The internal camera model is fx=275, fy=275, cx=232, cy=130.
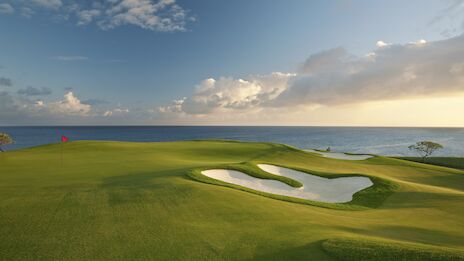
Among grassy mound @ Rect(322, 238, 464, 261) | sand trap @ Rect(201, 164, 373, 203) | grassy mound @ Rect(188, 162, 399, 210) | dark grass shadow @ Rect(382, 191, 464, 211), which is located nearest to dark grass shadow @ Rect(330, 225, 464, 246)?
grassy mound @ Rect(322, 238, 464, 261)

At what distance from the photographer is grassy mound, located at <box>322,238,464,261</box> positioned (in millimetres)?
8602

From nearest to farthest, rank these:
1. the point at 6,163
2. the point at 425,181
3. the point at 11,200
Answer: the point at 11,200 → the point at 6,163 → the point at 425,181

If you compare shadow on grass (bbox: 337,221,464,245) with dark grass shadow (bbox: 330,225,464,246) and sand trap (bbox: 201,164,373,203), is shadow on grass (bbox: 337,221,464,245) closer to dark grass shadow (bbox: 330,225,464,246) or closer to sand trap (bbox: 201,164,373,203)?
dark grass shadow (bbox: 330,225,464,246)

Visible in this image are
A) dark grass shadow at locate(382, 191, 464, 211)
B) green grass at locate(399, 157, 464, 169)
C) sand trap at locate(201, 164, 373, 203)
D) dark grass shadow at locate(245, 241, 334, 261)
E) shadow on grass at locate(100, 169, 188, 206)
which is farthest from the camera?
green grass at locate(399, 157, 464, 169)

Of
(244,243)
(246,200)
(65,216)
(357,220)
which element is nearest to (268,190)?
(246,200)

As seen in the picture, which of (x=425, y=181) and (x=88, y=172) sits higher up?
(x=88, y=172)

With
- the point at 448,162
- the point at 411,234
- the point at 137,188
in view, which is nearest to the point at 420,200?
the point at 411,234

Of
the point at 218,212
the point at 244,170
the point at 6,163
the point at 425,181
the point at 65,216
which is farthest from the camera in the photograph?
the point at 425,181

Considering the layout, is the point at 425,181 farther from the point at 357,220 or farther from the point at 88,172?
the point at 88,172

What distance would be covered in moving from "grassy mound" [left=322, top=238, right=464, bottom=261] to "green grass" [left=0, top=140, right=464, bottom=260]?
32mm

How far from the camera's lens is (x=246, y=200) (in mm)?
15492

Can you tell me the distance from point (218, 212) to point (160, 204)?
3103 millimetres

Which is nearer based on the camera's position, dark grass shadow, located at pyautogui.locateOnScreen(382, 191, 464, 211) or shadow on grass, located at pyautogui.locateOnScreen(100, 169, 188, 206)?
shadow on grass, located at pyautogui.locateOnScreen(100, 169, 188, 206)

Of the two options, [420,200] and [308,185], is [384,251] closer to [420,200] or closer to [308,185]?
[420,200]
